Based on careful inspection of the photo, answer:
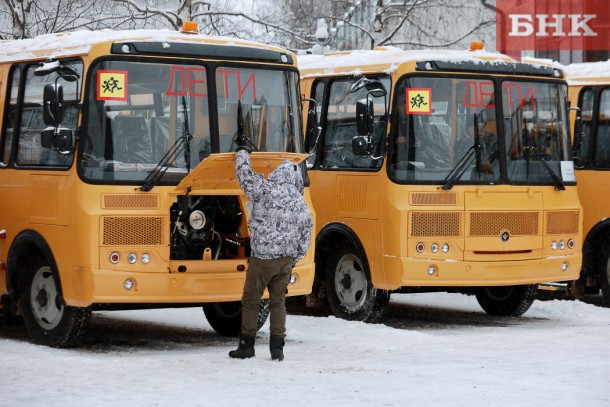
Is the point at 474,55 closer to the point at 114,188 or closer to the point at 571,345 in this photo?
the point at 571,345

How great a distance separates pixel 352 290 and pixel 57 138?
4.55 meters

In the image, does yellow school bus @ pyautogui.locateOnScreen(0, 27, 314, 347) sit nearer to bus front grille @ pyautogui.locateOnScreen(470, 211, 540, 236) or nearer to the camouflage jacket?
the camouflage jacket

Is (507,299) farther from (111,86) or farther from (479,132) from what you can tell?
(111,86)

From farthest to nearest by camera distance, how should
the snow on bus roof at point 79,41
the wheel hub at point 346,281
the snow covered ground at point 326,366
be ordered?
the wheel hub at point 346,281, the snow on bus roof at point 79,41, the snow covered ground at point 326,366

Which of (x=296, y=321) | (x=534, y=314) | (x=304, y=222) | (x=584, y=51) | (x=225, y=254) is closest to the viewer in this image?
(x=304, y=222)

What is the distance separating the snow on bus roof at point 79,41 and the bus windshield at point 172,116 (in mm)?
242

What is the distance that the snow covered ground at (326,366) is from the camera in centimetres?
1013

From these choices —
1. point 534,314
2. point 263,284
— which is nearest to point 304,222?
point 263,284

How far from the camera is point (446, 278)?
15.1 metres

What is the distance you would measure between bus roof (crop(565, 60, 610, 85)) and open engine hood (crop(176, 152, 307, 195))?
681 centimetres

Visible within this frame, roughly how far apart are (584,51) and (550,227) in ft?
88.3

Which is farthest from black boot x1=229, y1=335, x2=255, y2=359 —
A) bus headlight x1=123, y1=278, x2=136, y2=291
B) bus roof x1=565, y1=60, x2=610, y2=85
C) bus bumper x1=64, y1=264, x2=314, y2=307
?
bus roof x1=565, y1=60, x2=610, y2=85

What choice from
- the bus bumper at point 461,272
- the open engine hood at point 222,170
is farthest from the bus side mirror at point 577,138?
the open engine hood at point 222,170

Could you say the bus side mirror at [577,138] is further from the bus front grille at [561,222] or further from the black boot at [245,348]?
the black boot at [245,348]
